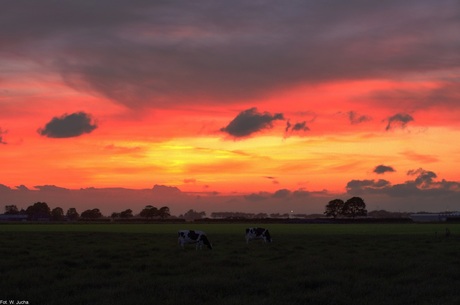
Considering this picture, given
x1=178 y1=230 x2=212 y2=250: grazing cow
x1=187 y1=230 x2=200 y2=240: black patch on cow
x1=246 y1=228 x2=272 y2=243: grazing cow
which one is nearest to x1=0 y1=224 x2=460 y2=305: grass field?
x1=178 y1=230 x2=212 y2=250: grazing cow

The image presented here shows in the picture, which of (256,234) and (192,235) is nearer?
(192,235)

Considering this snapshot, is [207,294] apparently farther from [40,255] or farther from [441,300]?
[40,255]

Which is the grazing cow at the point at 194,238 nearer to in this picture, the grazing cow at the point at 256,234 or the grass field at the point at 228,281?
the grazing cow at the point at 256,234

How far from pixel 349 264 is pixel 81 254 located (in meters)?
15.2

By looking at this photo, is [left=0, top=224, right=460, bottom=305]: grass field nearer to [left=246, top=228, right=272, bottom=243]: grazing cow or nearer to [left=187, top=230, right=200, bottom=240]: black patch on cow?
[left=187, top=230, right=200, bottom=240]: black patch on cow

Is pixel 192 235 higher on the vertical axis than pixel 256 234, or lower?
higher

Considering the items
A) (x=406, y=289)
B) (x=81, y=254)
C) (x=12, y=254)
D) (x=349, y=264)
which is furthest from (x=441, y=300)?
(x=12, y=254)

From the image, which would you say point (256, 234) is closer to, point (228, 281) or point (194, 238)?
point (194, 238)

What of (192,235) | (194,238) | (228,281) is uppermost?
(192,235)

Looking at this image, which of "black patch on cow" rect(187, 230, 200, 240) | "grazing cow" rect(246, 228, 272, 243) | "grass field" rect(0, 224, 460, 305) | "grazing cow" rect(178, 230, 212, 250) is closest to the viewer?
"grass field" rect(0, 224, 460, 305)

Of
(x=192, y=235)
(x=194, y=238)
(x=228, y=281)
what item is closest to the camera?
(x=228, y=281)

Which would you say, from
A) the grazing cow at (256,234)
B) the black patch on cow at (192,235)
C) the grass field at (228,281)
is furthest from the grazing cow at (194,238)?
the grass field at (228,281)

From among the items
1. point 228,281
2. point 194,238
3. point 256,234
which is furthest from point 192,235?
point 228,281

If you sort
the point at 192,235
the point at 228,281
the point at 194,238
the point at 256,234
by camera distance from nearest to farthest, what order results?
1. the point at 228,281
2. the point at 194,238
3. the point at 192,235
4. the point at 256,234
